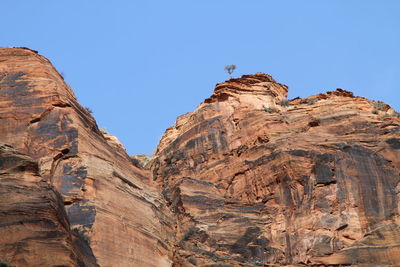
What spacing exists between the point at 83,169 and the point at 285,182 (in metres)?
12.4

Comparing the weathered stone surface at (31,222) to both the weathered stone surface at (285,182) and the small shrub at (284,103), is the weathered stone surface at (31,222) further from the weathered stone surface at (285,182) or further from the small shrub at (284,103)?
the small shrub at (284,103)

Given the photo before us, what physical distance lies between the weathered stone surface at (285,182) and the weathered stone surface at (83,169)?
237cm

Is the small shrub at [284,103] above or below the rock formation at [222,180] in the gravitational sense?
above

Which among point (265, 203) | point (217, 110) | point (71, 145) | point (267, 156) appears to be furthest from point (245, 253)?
point (217, 110)

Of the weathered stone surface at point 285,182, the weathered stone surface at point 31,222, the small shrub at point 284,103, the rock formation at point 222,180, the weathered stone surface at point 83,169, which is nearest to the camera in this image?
the weathered stone surface at point 31,222

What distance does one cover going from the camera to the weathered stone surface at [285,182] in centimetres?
4434

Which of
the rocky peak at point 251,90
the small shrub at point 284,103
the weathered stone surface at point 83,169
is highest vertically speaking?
A: the rocky peak at point 251,90

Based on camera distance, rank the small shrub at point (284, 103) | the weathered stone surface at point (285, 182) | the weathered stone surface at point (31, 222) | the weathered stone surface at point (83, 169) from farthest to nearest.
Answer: the small shrub at point (284, 103), the weathered stone surface at point (285, 182), the weathered stone surface at point (83, 169), the weathered stone surface at point (31, 222)

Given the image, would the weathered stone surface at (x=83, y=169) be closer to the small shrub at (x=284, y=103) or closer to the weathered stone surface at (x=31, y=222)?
the weathered stone surface at (x=31, y=222)

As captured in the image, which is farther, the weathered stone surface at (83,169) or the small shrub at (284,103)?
the small shrub at (284,103)

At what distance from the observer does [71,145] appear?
142ft

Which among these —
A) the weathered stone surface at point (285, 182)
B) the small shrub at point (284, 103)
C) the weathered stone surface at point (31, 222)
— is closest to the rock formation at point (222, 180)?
the weathered stone surface at point (285, 182)

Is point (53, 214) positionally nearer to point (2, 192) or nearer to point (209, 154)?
point (2, 192)

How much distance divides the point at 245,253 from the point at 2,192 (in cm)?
1573
